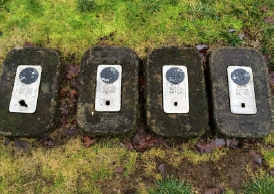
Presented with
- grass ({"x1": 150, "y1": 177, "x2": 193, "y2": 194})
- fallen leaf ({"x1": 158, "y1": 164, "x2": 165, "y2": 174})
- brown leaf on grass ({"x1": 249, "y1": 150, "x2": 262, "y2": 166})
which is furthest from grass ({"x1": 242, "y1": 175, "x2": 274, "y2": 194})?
fallen leaf ({"x1": 158, "y1": 164, "x2": 165, "y2": 174})

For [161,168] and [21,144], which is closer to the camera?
[161,168]

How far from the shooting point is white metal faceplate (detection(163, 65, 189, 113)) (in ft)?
12.8

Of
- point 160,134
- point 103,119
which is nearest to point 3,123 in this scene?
point 103,119

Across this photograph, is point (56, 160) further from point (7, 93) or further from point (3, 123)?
point (7, 93)

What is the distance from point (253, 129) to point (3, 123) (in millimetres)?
3013

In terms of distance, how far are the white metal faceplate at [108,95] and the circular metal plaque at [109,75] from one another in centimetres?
2

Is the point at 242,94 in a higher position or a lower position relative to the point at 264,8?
lower

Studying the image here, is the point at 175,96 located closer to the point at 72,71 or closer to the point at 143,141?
the point at 143,141

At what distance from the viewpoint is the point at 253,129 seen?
3875 millimetres

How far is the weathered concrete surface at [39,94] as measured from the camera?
12.7ft

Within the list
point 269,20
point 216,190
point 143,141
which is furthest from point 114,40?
point 216,190

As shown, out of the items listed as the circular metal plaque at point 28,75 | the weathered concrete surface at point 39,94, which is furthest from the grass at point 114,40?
the circular metal plaque at point 28,75

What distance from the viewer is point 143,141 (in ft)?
13.3

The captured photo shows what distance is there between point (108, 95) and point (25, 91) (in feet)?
3.40
